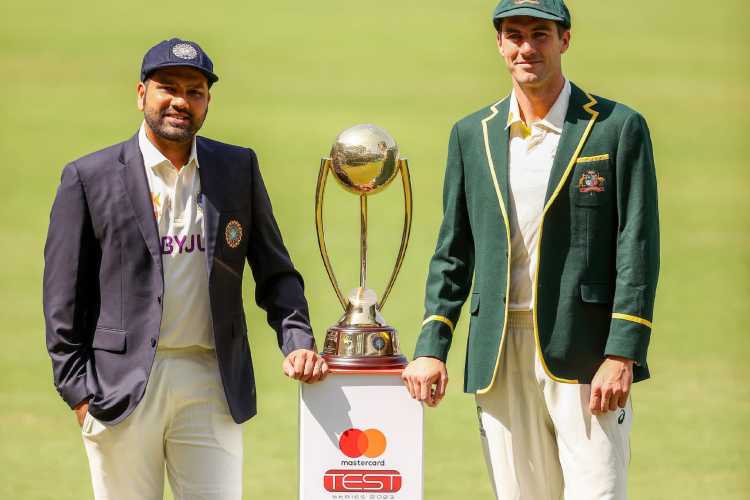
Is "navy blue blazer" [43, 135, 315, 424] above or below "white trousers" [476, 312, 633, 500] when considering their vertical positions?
above

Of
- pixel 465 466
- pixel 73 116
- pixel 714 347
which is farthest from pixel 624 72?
pixel 465 466

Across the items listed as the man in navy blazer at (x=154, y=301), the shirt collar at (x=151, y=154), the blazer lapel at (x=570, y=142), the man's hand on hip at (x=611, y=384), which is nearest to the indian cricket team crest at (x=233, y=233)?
the man in navy blazer at (x=154, y=301)

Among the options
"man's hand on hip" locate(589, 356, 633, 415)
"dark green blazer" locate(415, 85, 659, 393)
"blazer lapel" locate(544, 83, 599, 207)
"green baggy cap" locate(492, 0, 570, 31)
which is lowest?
"man's hand on hip" locate(589, 356, 633, 415)

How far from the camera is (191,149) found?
3125 millimetres

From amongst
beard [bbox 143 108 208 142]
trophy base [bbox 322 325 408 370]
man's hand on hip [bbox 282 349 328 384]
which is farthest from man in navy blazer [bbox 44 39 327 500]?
trophy base [bbox 322 325 408 370]

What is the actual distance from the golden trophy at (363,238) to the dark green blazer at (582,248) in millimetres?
279

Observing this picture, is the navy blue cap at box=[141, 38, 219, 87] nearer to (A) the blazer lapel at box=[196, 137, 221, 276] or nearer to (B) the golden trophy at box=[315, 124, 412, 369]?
(A) the blazer lapel at box=[196, 137, 221, 276]

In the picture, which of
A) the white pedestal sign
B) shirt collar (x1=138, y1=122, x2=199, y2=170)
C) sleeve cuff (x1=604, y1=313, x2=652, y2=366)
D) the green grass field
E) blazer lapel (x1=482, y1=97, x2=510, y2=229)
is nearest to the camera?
sleeve cuff (x1=604, y1=313, x2=652, y2=366)

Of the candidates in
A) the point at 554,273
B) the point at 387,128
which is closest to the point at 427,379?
the point at 554,273

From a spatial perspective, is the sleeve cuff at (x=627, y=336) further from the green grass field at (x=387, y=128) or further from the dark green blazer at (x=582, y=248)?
the green grass field at (x=387, y=128)

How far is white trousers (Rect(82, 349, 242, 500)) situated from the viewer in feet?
9.96

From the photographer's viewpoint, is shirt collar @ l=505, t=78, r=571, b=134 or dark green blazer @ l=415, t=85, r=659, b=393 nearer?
dark green blazer @ l=415, t=85, r=659, b=393

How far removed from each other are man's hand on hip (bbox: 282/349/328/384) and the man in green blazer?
9.4 inches

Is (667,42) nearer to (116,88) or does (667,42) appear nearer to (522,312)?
(116,88)
